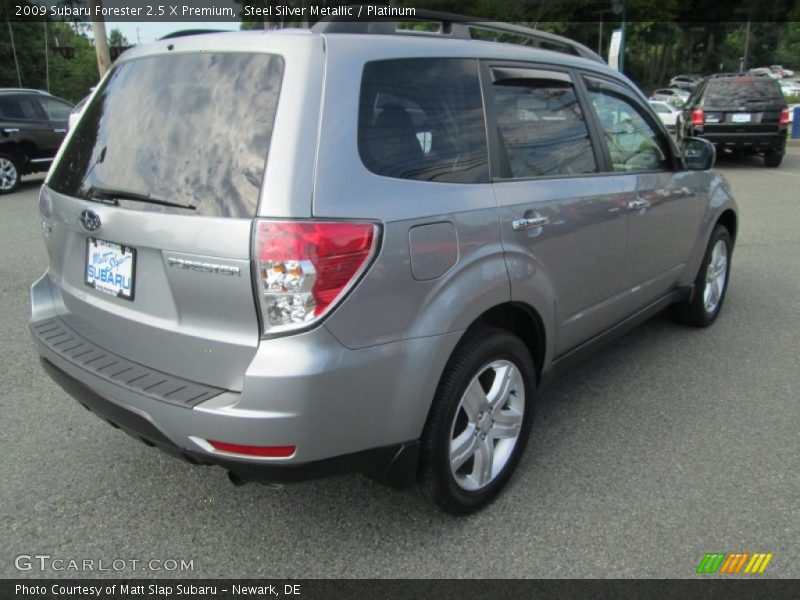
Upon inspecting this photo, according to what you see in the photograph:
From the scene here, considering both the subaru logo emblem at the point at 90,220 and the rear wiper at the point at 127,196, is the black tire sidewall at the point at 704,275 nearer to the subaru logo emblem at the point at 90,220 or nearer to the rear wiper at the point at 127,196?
the rear wiper at the point at 127,196

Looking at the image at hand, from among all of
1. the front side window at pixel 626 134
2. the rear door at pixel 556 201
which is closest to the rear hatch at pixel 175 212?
the rear door at pixel 556 201

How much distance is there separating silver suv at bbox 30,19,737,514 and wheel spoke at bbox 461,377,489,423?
0.4 inches

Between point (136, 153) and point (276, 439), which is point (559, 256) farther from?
point (136, 153)

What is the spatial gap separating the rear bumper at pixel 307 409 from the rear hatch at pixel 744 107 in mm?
13303

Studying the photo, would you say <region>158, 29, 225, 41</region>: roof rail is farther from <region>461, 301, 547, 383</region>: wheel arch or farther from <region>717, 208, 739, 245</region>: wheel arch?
<region>717, 208, 739, 245</region>: wheel arch

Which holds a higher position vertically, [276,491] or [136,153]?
[136,153]

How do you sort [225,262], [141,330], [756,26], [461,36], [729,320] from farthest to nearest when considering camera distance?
1. [756,26]
2. [729,320]
3. [461,36]
4. [141,330]
5. [225,262]

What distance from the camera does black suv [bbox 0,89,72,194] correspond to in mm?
11648

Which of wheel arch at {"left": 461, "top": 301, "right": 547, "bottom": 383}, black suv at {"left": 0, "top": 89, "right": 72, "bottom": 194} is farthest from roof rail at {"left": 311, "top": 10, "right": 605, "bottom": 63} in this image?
black suv at {"left": 0, "top": 89, "right": 72, "bottom": 194}

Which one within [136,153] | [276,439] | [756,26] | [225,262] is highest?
[756,26]

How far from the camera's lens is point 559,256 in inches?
114

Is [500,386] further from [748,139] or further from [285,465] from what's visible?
[748,139]
